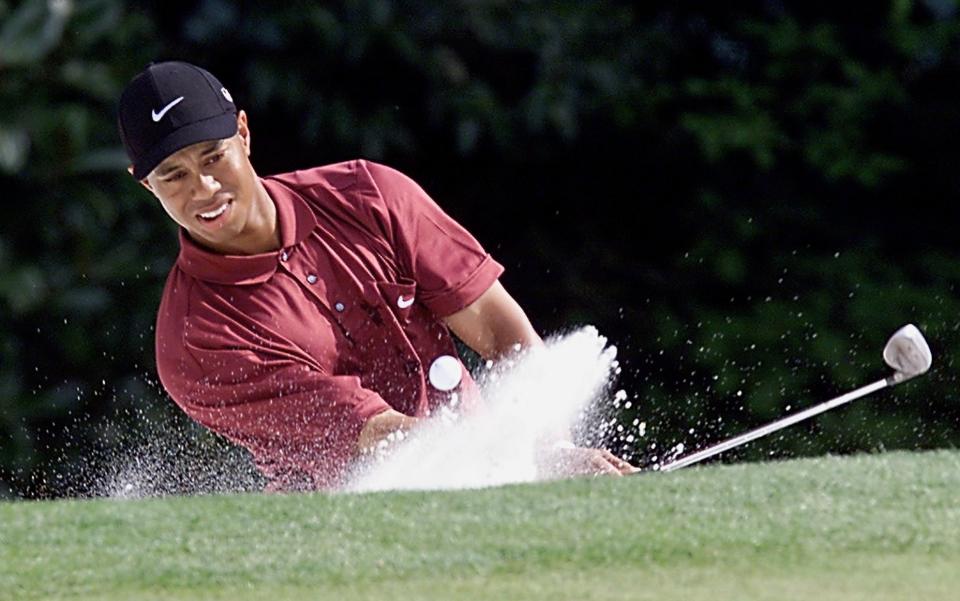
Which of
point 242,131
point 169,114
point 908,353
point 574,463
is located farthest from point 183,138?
point 908,353

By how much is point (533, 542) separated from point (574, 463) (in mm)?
943

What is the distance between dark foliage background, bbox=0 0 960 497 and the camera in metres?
6.70

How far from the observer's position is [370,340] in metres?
4.06

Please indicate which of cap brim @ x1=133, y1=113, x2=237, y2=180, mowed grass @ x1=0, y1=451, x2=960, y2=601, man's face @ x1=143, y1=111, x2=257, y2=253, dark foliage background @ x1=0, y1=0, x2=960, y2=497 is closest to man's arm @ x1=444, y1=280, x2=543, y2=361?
man's face @ x1=143, y1=111, x2=257, y2=253

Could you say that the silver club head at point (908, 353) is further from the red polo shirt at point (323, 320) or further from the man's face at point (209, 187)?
the man's face at point (209, 187)

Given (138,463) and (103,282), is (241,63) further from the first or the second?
(138,463)

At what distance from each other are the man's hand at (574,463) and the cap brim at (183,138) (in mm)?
817

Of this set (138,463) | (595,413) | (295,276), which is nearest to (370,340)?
(295,276)

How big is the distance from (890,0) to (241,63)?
6.96 ft

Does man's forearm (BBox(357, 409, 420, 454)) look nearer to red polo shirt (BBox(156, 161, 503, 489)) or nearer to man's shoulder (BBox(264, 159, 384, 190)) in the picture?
red polo shirt (BBox(156, 161, 503, 489))

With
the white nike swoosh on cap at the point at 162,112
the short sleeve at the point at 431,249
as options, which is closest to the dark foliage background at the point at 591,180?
the short sleeve at the point at 431,249

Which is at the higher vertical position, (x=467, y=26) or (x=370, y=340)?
(x=370, y=340)

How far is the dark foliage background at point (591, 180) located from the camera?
6.70m

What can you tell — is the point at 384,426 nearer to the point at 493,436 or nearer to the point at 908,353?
the point at 493,436
